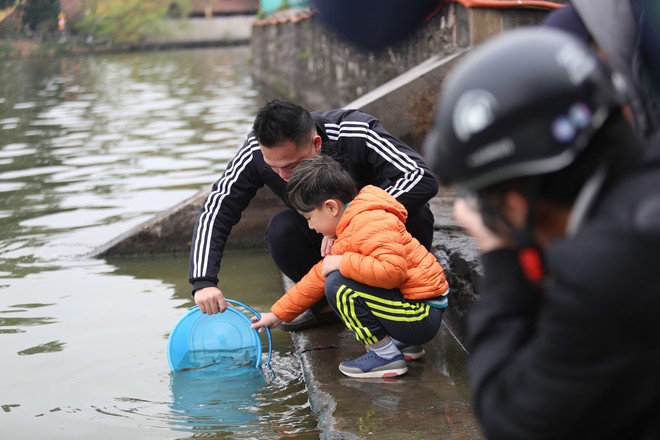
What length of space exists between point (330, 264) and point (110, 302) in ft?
7.20

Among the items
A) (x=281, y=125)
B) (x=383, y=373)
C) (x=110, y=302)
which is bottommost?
(x=110, y=302)

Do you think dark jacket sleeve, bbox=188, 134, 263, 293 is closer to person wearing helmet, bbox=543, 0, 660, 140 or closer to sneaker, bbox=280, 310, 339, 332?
sneaker, bbox=280, 310, 339, 332

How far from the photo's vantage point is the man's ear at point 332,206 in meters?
4.00

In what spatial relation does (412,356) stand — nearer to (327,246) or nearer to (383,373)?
(383,373)

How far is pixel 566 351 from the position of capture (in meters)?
1.57

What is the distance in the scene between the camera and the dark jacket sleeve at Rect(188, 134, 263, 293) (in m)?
4.55

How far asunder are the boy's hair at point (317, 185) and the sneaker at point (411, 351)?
66cm

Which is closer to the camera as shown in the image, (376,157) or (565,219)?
(565,219)

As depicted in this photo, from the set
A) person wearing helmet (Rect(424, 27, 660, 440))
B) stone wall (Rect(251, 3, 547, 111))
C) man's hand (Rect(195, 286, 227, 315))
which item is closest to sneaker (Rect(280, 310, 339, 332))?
man's hand (Rect(195, 286, 227, 315))

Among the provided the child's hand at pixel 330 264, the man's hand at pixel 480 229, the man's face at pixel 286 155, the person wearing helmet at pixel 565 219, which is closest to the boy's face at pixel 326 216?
the child's hand at pixel 330 264

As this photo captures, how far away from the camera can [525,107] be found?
1562 millimetres

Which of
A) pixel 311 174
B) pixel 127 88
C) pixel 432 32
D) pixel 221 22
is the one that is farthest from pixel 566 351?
pixel 221 22

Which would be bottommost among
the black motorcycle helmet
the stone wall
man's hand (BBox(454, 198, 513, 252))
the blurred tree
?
the blurred tree

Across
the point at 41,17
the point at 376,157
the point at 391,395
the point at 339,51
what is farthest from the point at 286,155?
the point at 41,17
